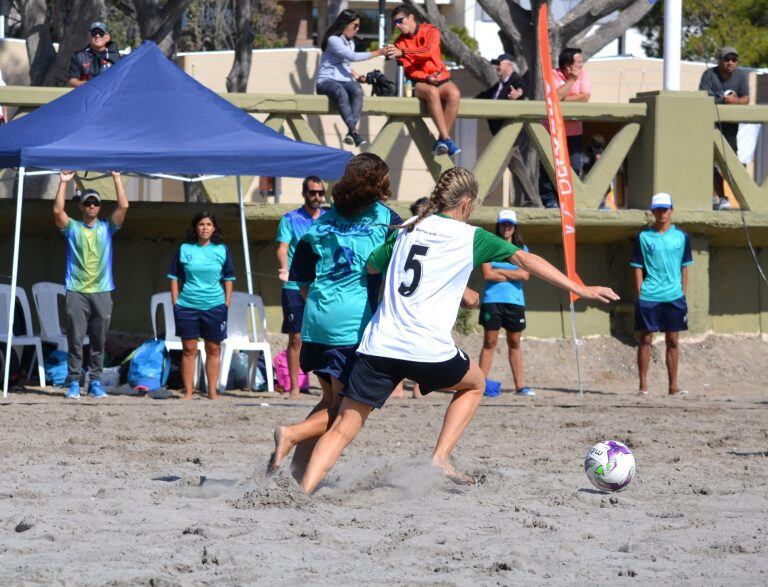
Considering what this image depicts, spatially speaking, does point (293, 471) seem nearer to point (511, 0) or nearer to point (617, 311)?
point (617, 311)

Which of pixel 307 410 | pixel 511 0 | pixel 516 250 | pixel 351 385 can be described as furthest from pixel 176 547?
pixel 511 0

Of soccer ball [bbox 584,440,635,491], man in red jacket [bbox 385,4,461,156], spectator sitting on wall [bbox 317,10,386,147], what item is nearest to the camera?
soccer ball [bbox 584,440,635,491]

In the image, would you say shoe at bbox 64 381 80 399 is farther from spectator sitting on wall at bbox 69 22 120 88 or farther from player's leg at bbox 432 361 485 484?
player's leg at bbox 432 361 485 484

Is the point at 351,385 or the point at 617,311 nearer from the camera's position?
the point at 351,385

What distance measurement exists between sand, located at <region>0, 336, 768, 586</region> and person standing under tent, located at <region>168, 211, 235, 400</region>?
0.84m

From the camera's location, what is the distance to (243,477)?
7156 millimetres

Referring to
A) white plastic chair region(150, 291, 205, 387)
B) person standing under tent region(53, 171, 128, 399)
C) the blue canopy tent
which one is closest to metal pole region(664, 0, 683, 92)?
the blue canopy tent

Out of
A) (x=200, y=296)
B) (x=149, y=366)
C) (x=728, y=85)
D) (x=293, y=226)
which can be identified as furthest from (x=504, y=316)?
(x=728, y=85)

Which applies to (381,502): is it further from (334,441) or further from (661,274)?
(661,274)

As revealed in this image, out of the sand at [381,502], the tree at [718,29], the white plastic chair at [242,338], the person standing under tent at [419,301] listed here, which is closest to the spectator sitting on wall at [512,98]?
the white plastic chair at [242,338]

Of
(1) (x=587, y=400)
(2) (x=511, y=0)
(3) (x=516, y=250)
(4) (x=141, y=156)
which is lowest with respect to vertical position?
(1) (x=587, y=400)

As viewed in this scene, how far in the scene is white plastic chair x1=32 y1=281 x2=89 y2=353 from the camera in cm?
1260

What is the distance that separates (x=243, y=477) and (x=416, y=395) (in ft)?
17.6

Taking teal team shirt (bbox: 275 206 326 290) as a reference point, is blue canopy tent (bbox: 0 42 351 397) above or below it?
above
